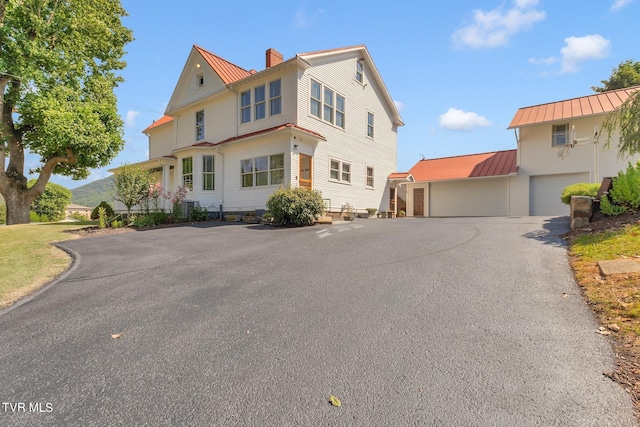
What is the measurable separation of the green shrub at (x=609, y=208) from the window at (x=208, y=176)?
→ 15.2 m

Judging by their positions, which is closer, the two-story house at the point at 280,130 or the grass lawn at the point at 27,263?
the grass lawn at the point at 27,263

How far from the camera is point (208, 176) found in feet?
54.6

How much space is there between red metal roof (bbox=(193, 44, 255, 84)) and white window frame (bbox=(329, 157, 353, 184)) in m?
6.95

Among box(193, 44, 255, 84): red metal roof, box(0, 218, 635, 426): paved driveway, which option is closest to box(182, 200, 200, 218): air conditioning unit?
box(193, 44, 255, 84): red metal roof

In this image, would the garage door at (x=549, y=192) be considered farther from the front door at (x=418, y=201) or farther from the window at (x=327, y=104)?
the window at (x=327, y=104)

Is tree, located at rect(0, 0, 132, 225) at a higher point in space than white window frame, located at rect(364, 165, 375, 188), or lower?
higher

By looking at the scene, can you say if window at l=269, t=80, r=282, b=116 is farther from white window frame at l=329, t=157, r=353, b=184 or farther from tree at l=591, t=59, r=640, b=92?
tree at l=591, t=59, r=640, b=92

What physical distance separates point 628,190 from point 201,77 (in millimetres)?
19331

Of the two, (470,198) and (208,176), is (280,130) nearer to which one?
(208,176)

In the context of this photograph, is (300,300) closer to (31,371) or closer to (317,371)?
(317,371)

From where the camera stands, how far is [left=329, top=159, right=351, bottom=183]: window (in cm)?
1593

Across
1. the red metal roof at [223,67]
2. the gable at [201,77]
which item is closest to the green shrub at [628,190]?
the gable at [201,77]

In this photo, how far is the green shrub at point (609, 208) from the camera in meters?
7.00

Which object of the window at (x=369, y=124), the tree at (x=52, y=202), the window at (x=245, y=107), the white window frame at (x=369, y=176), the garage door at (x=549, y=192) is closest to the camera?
the window at (x=245, y=107)
